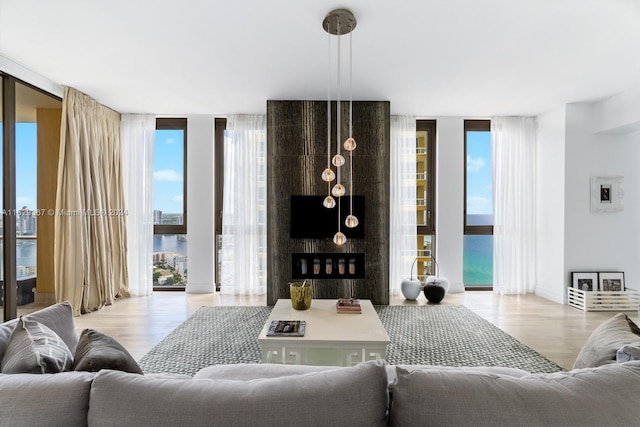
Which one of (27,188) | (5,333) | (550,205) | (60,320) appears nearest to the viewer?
(5,333)

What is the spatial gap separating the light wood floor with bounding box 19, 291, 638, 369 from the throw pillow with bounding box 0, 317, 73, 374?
71.6 inches

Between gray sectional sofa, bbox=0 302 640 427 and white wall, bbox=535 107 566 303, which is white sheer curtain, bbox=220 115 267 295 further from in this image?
gray sectional sofa, bbox=0 302 640 427

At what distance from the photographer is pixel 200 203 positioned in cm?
516

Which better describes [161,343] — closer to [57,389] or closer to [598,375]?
[57,389]

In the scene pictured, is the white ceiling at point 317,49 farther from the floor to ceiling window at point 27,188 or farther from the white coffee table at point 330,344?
the white coffee table at point 330,344

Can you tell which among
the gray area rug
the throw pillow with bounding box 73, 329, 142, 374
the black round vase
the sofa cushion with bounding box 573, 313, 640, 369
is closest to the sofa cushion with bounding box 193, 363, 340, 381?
the throw pillow with bounding box 73, 329, 142, 374

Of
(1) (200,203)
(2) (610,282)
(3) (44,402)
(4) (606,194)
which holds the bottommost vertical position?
(2) (610,282)

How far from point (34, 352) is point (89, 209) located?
3.66 meters

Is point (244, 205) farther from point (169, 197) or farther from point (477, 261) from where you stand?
point (477, 261)

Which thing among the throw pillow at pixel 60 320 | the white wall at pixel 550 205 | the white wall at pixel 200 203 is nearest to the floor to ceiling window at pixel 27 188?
the white wall at pixel 200 203

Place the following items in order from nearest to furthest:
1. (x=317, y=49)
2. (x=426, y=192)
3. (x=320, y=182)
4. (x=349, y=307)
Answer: (x=349, y=307) < (x=317, y=49) < (x=320, y=182) < (x=426, y=192)

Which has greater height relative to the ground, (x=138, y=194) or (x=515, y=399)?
(x=138, y=194)

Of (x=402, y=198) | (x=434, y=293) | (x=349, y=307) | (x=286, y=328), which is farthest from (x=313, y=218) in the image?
(x=286, y=328)

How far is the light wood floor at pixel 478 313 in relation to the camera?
10.3 feet
